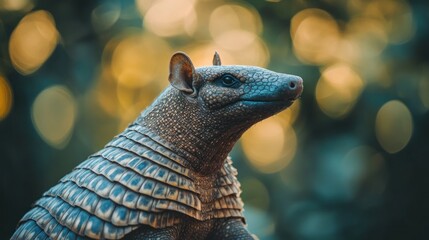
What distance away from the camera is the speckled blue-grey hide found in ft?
5.65

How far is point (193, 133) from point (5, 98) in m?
3.12

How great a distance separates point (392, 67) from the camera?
4.71 meters

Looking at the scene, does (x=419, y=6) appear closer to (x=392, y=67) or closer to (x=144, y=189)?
(x=392, y=67)

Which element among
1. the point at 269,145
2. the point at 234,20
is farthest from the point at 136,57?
the point at 269,145

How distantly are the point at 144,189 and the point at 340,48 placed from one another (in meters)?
3.36

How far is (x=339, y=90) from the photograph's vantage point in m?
4.90

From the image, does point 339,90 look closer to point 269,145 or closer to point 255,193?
point 269,145

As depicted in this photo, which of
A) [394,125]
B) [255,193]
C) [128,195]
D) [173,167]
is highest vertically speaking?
[394,125]

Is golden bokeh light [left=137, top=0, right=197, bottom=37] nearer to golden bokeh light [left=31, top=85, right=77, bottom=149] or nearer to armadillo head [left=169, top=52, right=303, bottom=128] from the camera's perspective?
golden bokeh light [left=31, top=85, right=77, bottom=149]

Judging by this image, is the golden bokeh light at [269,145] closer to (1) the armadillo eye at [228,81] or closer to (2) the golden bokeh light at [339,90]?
(2) the golden bokeh light at [339,90]

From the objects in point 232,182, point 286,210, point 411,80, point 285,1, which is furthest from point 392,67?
point 232,182

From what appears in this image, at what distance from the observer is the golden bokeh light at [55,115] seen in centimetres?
455

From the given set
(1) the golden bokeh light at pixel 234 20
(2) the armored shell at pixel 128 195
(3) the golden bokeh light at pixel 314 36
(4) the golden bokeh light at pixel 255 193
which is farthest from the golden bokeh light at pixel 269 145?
(2) the armored shell at pixel 128 195

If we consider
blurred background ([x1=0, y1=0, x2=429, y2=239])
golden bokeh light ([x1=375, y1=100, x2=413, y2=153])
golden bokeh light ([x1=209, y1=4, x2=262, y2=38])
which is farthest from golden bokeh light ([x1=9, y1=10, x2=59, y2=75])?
golden bokeh light ([x1=375, y1=100, x2=413, y2=153])
